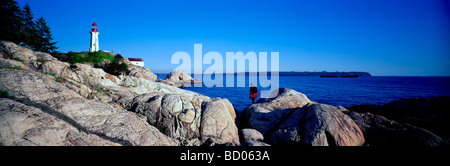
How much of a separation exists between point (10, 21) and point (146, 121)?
38412mm

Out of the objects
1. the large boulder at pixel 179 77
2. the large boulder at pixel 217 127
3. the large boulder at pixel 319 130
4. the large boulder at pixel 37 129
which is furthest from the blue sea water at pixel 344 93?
the large boulder at pixel 37 129

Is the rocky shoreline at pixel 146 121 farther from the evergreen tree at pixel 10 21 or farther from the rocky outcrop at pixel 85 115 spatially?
the evergreen tree at pixel 10 21

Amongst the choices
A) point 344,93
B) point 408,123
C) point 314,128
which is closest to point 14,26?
point 314,128

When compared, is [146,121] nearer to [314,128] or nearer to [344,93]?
[314,128]

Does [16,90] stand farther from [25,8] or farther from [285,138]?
[25,8]

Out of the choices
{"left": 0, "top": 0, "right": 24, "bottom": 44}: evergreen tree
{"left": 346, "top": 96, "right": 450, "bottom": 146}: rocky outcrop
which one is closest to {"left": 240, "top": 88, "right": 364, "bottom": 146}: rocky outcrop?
{"left": 346, "top": 96, "right": 450, "bottom": 146}: rocky outcrop

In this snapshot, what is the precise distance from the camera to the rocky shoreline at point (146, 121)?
→ 17.6 feet

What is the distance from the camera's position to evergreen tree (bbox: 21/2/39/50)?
3169cm

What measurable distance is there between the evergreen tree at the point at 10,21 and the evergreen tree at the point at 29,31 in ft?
4.58

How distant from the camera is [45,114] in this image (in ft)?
18.7

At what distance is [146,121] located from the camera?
9594 mm

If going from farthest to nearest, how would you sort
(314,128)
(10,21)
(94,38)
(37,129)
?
1. (94,38)
2. (10,21)
3. (314,128)
4. (37,129)

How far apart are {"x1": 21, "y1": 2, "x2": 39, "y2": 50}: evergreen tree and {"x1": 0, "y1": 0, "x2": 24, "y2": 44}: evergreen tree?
1395mm

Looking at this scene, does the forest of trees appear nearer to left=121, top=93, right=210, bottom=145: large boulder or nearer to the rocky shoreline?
the rocky shoreline
